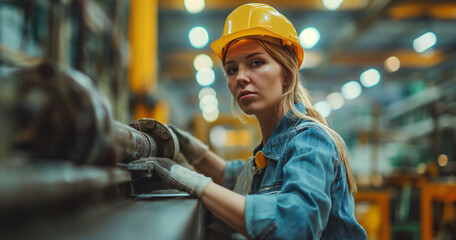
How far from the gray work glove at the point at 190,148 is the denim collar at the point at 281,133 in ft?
1.80

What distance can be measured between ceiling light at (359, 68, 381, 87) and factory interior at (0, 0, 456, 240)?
30 mm

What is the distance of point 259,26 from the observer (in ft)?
5.91

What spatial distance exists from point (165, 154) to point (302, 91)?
0.85 meters

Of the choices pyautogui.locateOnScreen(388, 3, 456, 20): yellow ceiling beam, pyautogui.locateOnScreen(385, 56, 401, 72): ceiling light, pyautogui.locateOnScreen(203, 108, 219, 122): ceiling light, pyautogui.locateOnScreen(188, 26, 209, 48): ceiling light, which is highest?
pyautogui.locateOnScreen(388, 3, 456, 20): yellow ceiling beam

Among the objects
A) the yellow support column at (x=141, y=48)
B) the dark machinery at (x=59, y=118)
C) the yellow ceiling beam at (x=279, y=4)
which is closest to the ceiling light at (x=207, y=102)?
the yellow ceiling beam at (x=279, y=4)

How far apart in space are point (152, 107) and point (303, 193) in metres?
3.63

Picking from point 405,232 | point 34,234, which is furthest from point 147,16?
point 405,232

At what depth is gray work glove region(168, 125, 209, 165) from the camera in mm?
2081

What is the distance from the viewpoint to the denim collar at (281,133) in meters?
1.71

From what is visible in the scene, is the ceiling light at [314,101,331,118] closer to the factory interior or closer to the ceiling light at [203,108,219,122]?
the factory interior

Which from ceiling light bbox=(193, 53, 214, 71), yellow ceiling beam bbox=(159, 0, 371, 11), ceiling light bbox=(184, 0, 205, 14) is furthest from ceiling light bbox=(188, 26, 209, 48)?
ceiling light bbox=(193, 53, 214, 71)

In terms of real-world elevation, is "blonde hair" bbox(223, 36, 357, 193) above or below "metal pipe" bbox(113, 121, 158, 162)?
above

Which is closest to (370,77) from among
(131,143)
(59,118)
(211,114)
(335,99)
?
(335,99)

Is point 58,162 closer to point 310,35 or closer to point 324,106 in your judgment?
point 310,35
